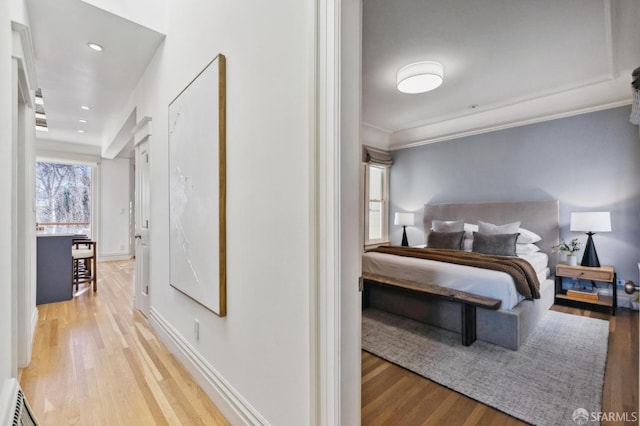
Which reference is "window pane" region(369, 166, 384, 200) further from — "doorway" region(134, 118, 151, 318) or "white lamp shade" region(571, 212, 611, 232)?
"doorway" region(134, 118, 151, 318)

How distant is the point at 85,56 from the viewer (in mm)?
2912

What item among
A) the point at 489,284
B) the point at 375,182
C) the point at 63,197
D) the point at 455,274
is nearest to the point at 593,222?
the point at 489,284

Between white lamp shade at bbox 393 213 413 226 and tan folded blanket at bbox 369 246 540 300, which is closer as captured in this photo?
tan folded blanket at bbox 369 246 540 300

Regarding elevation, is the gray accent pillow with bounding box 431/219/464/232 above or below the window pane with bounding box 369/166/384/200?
below

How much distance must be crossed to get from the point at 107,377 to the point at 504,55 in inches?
172

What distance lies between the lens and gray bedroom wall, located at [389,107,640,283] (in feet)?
11.1

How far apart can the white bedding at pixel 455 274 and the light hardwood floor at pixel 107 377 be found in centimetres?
214

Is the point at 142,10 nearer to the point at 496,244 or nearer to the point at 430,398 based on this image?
the point at 430,398

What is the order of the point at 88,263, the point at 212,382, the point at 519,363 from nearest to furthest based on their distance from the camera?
the point at 212,382, the point at 519,363, the point at 88,263

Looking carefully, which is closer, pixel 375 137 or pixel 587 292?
pixel 587 292

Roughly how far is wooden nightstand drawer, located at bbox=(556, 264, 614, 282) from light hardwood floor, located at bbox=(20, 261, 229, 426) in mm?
3907

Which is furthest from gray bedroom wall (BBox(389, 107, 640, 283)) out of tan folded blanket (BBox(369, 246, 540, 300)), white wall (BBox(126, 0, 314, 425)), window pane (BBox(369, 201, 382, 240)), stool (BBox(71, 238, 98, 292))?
stool (BBox(71, 238, 98, 292))

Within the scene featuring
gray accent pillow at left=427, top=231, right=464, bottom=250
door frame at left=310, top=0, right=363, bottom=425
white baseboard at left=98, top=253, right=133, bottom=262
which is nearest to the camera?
door frame at left=310, top=0, right=363, bottom=425

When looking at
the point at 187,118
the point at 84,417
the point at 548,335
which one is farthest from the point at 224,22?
the point at 548,335
